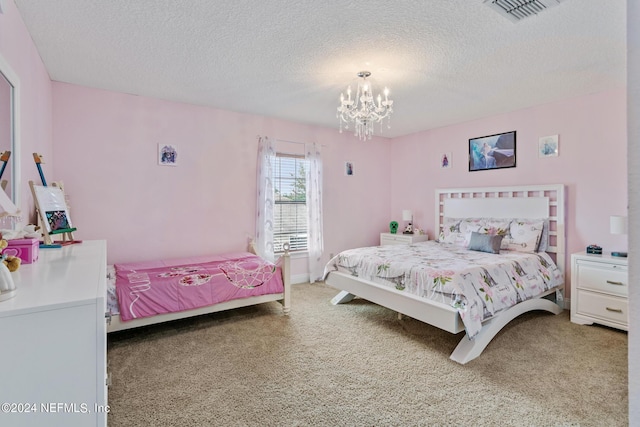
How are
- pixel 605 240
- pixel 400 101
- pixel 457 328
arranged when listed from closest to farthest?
pixel 457 328 → pixel 605 240 → pixel 400 101

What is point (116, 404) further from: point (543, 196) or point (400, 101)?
point (543, 196)

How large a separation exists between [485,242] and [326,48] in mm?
2727

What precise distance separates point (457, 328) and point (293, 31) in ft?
8.02

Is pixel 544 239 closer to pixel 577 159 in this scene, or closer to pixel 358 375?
pixel 577 159

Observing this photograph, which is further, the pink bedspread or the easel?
the pink bedspread

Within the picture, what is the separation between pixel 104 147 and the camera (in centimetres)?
340

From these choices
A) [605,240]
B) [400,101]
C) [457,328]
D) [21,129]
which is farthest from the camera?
[400,101]

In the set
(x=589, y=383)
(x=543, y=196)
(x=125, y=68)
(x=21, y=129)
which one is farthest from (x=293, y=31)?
(x=543, y=196)

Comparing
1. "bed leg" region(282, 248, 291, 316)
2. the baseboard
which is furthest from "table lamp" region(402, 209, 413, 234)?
"bed leg" region(282, 248, 291, 316)

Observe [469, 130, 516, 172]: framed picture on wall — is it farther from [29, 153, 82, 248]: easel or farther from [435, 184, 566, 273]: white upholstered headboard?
[29, 153, 82, 248]: easel

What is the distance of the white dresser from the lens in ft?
2.66

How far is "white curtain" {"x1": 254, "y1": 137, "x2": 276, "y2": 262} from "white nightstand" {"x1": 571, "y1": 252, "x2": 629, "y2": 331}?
134 inches

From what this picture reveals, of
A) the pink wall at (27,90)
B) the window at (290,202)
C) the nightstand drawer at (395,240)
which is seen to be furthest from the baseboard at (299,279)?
the pink wall at (27,90)

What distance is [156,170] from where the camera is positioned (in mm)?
3688
